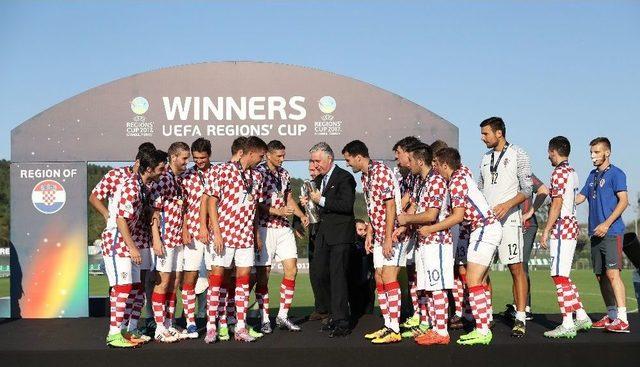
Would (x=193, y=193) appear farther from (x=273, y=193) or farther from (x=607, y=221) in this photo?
(x=607, y=221)

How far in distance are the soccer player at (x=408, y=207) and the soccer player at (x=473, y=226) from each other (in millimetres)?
498

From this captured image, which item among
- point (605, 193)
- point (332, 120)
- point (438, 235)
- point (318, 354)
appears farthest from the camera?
point (332, 120)

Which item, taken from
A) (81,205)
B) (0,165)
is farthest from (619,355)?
(0,165)

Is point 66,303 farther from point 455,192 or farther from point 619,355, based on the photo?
point 619,355

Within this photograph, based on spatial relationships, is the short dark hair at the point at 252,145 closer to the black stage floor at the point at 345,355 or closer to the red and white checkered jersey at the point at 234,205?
the red and white checkered jersey at the point at 234,205

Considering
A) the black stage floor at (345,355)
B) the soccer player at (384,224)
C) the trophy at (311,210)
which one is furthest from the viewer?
the trophy at (311,210)

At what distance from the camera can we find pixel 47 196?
10.5 m

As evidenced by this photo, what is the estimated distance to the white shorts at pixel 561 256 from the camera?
645 cm

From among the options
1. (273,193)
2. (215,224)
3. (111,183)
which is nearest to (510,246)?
(273,193)

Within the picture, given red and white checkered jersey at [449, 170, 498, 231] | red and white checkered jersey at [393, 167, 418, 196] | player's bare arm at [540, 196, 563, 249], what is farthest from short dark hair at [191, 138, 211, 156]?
player's bare arm at [540, 196, 563, 249]

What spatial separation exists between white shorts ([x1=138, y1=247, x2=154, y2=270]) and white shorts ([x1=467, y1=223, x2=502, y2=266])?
8.99 ft

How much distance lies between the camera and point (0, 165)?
31625mm

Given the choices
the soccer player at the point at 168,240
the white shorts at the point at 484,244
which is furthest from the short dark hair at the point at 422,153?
the soccer player at the point at 168,240

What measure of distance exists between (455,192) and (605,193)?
5.53ft
